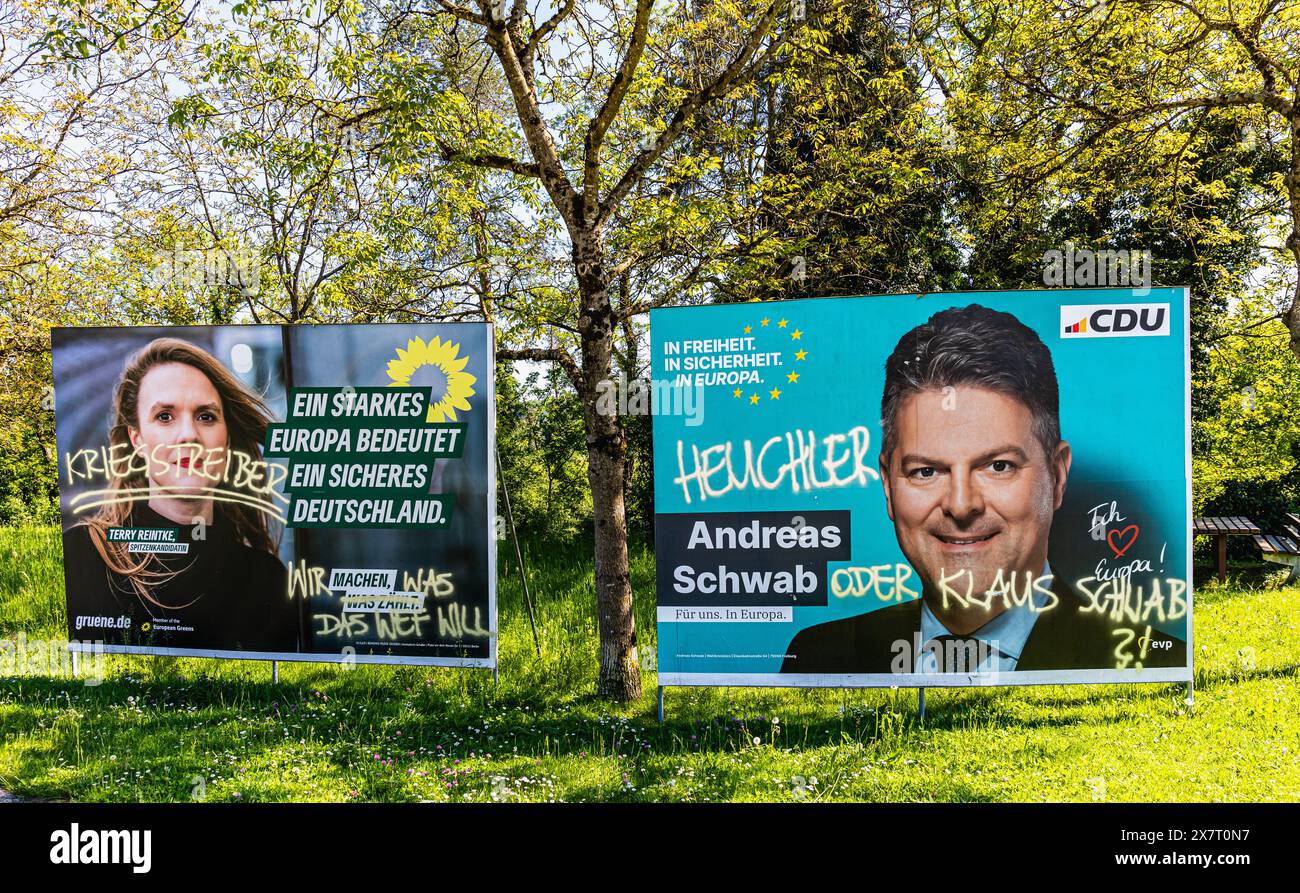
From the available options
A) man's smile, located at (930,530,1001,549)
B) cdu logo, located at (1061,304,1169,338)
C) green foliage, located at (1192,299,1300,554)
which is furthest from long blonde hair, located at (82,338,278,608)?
green foliage, located at (1192,299,1300,554)

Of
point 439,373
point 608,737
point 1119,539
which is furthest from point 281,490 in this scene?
point 1119,539

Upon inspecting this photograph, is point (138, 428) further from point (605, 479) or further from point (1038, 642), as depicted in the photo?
point (1038, 642)

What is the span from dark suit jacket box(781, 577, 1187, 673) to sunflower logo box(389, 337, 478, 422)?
3.69 metres

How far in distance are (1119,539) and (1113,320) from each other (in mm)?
1765

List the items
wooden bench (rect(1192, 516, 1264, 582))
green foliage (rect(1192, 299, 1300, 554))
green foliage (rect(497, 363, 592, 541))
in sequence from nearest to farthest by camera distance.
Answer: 1. wooden bench (rect(1192, 516, 1264, 582))
2. green foliage (rect(1192, 299, 1300, 554))
3. green foliage (rect(497, 363, 592, 541))

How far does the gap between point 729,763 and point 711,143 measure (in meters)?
9.49

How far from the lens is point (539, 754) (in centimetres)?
603

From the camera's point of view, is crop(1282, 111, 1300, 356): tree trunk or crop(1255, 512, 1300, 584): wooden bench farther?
crop(1255, 512, 1300, 584): wooden bench

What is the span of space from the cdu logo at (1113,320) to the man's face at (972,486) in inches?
30.7

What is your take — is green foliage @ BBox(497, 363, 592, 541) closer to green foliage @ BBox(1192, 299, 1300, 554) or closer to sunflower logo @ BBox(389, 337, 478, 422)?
sunflower logo @ BBox(389, 337, 478, 422)

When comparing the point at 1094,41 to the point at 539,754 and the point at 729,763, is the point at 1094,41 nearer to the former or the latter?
the point at 729,763

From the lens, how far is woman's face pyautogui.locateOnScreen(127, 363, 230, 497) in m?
7.50

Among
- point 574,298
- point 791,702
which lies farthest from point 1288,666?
point 574,298

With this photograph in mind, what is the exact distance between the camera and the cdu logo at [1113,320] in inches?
244
